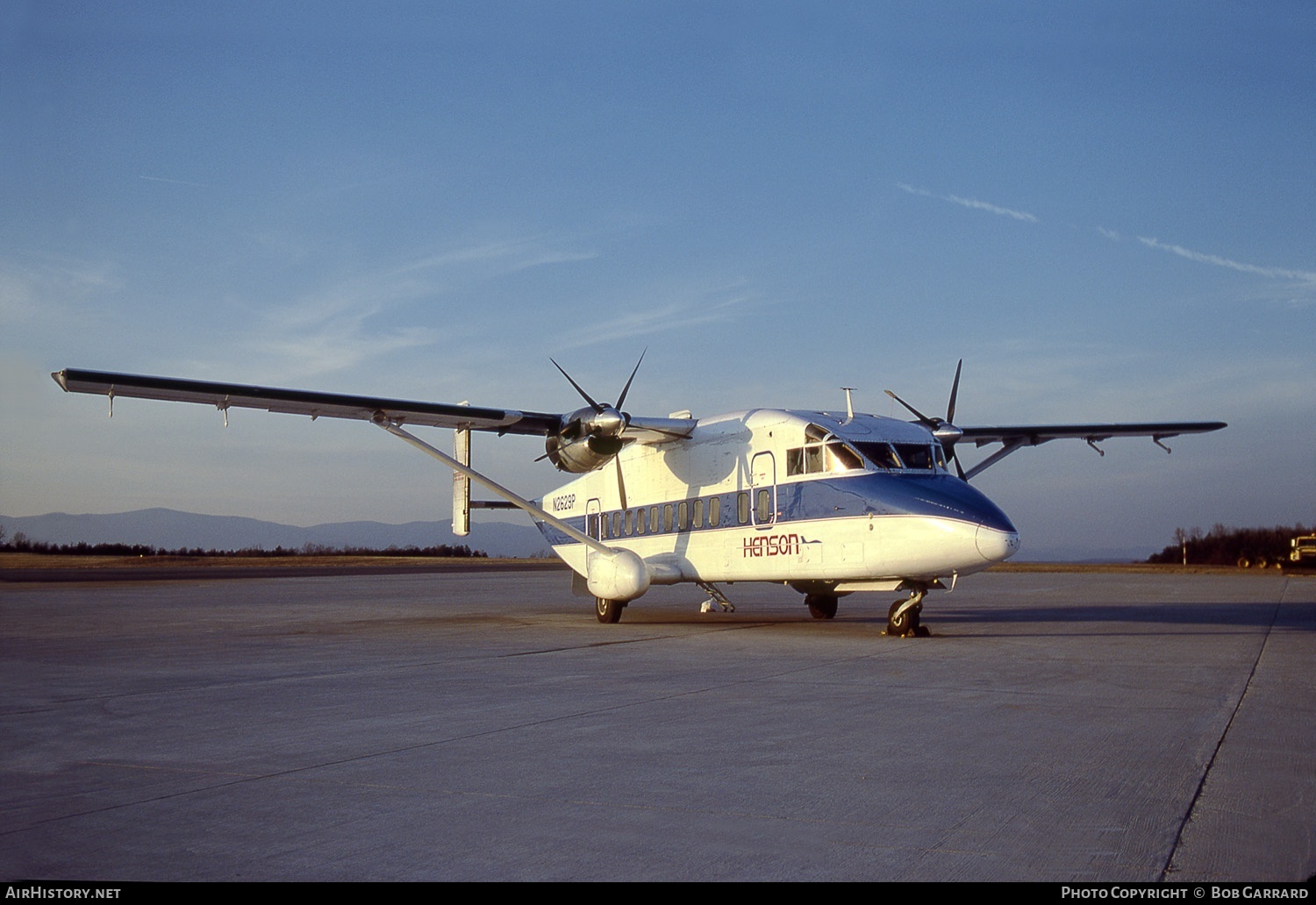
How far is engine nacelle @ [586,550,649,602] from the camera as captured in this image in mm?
16844

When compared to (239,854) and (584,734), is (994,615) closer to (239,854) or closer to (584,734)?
(584,734)

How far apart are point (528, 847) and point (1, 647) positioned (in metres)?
12.1

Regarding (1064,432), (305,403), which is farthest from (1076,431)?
(305,403)

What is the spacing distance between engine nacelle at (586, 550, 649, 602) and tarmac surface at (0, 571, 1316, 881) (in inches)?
126

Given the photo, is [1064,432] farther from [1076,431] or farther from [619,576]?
[619,576]

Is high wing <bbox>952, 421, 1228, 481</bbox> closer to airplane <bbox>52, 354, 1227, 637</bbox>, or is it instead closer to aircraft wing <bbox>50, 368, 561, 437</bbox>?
airplane <bbox>52, 354, 1227, 637</bbox>

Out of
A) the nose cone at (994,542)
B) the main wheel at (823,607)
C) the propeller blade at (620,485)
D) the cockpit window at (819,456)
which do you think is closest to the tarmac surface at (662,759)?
the nose cone at (994,542)

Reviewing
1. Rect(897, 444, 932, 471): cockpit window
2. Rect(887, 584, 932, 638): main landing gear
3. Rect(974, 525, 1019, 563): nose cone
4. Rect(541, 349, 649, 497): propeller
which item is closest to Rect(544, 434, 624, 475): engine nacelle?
Rect(541, 349, 649, 497): propeller

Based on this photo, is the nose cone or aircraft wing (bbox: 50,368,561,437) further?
aircraft wing (bbox: 50,368,561,437)

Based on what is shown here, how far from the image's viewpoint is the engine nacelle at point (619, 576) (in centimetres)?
1684

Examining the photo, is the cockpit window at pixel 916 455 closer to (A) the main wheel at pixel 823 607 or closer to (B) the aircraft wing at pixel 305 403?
(A) the main wheel at pixel 823 607

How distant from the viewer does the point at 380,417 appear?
57.4 ft

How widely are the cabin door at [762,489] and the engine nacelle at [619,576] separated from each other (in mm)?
2201

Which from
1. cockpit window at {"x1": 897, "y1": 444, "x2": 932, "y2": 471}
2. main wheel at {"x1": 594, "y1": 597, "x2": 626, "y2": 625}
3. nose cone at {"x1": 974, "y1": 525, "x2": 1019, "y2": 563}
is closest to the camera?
nose cone at {"x1": 974, "y1": 525, "x2": 1019, "y2": 563}
